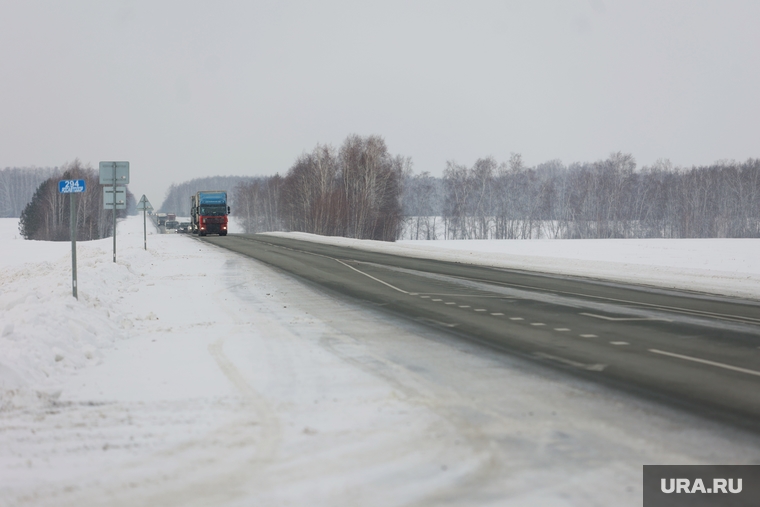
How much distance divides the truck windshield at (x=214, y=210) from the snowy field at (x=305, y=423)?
5138 cm

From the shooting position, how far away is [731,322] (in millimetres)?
11320

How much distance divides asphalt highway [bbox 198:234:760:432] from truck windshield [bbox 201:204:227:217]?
40.9m

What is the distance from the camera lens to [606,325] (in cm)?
1081

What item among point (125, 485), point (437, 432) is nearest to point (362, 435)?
point (437, 432)

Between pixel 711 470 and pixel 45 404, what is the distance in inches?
223

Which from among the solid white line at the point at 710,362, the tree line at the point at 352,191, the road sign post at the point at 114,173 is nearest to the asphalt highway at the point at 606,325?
the solid white line at the point at 710,362

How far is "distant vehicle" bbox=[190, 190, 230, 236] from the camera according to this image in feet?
196

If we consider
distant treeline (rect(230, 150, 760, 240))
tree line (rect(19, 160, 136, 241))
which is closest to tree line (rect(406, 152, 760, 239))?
distant treeline (rect(230, 150, 760, 240))

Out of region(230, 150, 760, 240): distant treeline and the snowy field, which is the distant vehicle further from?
the snowy field

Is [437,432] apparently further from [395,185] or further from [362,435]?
[395,185]

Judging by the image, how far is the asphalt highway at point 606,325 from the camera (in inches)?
262

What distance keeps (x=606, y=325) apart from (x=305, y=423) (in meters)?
7.17

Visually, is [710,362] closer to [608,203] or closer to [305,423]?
[305,423]

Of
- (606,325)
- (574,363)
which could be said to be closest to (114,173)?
(606,325)
